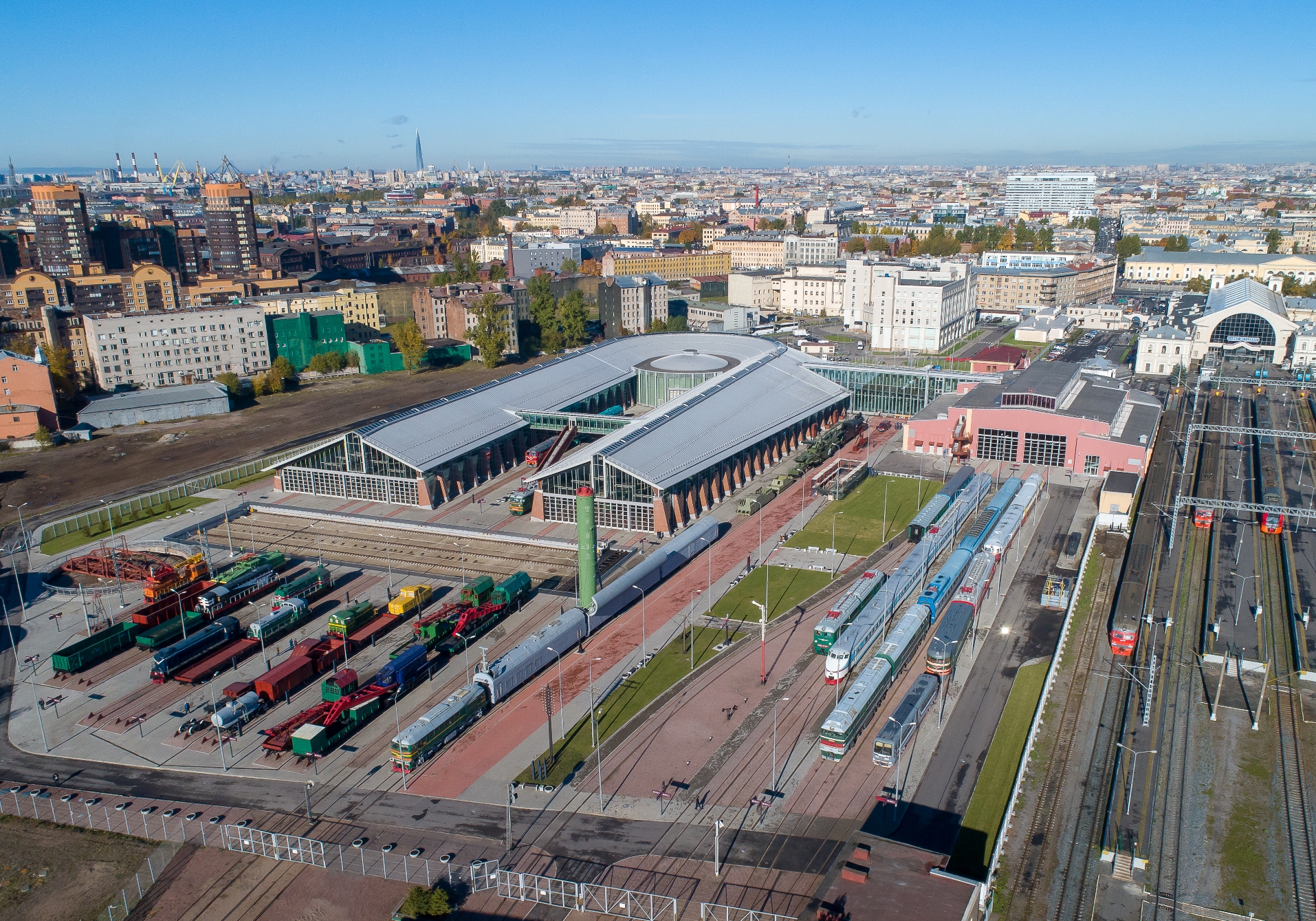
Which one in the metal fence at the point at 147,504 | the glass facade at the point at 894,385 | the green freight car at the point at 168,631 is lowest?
the green freight car at the point at 168,631

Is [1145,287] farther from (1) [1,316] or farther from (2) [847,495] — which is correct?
(1) [1,316]

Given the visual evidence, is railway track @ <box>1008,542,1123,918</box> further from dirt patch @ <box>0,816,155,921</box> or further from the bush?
dirt patch @ <box>0,816,155,921</box>

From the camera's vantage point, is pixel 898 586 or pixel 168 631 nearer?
pixel 168 631

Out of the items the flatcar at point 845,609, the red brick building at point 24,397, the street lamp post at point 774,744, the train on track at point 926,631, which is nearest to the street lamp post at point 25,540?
the red brick building at point 24,397

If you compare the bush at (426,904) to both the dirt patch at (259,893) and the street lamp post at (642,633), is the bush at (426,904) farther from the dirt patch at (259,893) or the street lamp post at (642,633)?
the street lamp post at (642,633)

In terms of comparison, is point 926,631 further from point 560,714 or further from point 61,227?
point 61,227

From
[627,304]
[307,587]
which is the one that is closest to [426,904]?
[307,587]

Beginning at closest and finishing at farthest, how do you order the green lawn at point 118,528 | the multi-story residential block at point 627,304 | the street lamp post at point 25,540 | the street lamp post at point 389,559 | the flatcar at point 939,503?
the street lamp post at point 389,559 < the flatcar at point 939,503 < the street lamp post at point 25,540 < the green lawn at point 118,528 < the multi-story residential block at point 627,304
